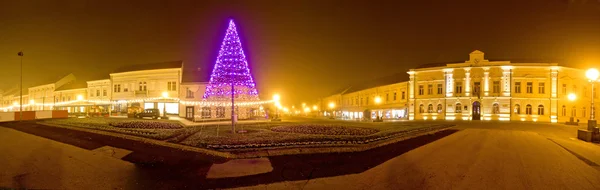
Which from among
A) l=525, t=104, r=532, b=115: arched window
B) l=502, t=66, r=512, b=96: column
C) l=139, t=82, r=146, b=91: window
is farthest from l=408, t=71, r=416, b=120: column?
l=139, t=82, r=146, b=91: window

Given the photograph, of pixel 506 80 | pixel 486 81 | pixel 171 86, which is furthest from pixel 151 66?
pixel 506 80

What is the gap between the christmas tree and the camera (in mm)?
21047

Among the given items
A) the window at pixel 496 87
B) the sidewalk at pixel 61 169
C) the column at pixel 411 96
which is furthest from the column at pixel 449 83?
the sidewalk at pixel 61 169

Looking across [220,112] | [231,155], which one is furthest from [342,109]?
[231,155]

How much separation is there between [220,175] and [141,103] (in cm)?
4867

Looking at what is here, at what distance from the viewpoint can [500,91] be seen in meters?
48.4

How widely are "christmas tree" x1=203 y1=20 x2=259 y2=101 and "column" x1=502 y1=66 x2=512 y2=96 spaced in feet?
145

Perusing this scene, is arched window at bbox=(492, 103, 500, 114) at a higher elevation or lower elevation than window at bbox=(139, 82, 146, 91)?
lower

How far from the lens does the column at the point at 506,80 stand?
48.0 metres

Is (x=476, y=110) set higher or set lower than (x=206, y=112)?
higher

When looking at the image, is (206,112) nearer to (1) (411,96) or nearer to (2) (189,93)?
(2) (189,93)

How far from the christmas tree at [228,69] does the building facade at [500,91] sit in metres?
40.5

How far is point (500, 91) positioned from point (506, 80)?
1887 millimetres

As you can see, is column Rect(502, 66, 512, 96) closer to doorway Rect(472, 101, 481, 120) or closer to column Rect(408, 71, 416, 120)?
doorway Rect(472, 101, 481, 120)
